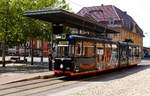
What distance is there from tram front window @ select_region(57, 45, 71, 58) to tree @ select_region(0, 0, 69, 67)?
915 cm

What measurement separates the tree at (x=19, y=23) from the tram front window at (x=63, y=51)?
9.15 m

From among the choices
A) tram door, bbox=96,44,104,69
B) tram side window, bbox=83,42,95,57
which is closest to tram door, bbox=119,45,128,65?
tram door, bbox=96,44,104,69

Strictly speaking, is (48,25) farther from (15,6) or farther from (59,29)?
(59,29)

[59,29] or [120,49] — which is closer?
[59,29]

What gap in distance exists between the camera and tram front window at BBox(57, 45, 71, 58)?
1928 cm

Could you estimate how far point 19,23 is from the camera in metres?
28.6

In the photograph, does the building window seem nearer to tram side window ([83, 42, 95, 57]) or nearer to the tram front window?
tram side window ([83, 42, 95, 57])

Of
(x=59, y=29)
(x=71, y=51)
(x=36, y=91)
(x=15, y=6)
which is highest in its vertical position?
(x=15, y=6)

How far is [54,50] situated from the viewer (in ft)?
66.1

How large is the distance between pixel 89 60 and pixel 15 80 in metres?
5.51

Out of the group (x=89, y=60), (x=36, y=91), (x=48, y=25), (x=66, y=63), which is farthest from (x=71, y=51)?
(x=48, y=25)

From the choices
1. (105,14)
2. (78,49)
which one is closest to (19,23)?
(78,49)

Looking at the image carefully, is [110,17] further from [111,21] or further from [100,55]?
[100,55]

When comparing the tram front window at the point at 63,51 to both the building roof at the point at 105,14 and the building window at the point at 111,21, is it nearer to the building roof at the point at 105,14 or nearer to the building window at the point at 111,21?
the building roof at the point at 105,14
